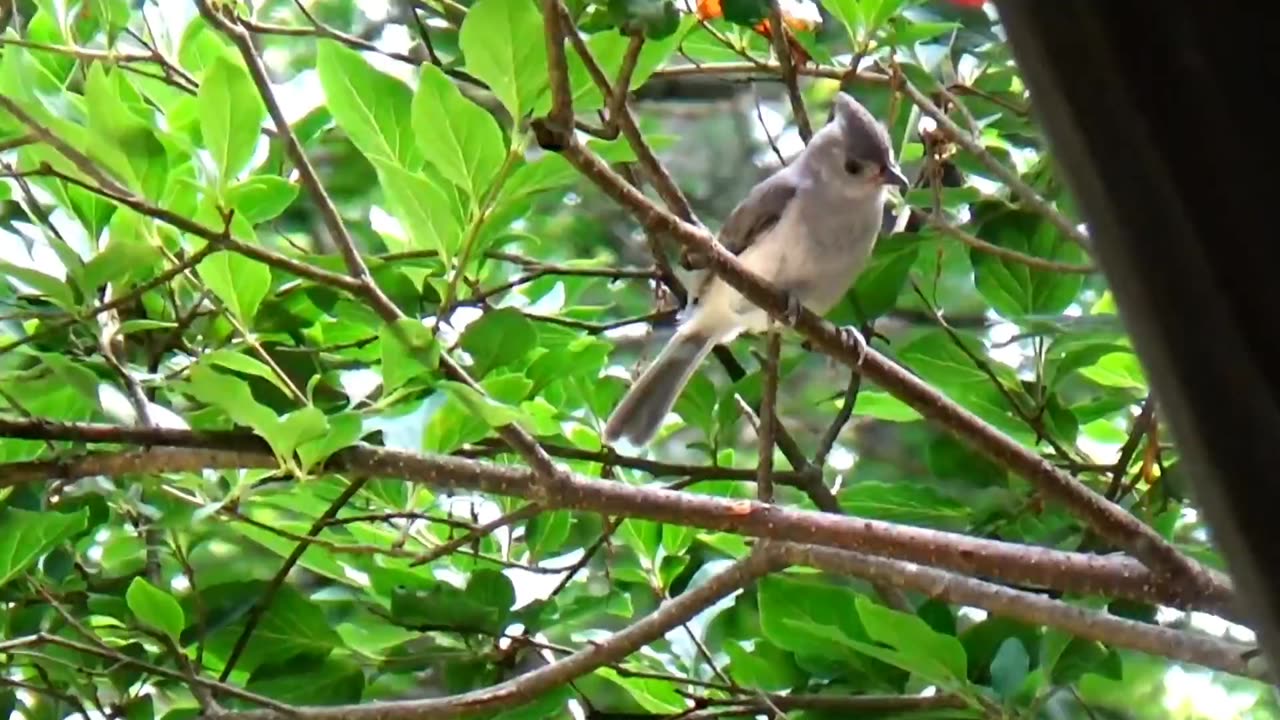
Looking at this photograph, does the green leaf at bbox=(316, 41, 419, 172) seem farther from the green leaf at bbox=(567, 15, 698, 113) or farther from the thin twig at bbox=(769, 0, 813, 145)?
the thin twig at bbox=(769, 0, 813, 145)

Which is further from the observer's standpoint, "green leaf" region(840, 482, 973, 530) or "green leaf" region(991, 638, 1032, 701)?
"green leaf" region(840, 482, 973, 530)

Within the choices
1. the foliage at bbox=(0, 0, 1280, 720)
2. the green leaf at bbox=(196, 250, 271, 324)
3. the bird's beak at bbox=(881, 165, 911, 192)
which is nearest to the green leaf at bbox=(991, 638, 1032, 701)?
the foliage at bbox=(0, 0, 1280, 720)

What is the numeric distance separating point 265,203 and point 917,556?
47 cm

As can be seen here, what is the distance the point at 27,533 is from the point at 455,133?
39 centimetres

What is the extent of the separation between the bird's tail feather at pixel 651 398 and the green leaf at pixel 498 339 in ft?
0.74

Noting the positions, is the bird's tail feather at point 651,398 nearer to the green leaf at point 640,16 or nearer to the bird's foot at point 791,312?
the bird's foot at point 791,312

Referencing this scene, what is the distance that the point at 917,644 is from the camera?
82 cm

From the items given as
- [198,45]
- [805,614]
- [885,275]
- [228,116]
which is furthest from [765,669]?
[198,45]

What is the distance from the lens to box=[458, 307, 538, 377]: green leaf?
857 mm

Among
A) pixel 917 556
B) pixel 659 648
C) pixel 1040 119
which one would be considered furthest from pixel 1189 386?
pixel 659 648

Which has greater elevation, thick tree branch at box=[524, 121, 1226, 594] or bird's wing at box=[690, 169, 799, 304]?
bird's wing at box=[690, 169, 799, 304]

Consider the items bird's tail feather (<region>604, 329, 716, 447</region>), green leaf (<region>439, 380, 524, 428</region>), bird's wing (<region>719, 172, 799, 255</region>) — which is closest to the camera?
green leaf (<region>439, 380, 524, 428</region>)

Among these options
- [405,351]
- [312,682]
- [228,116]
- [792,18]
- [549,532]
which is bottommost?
[312,682]

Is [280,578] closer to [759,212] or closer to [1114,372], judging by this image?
[1114,372]
